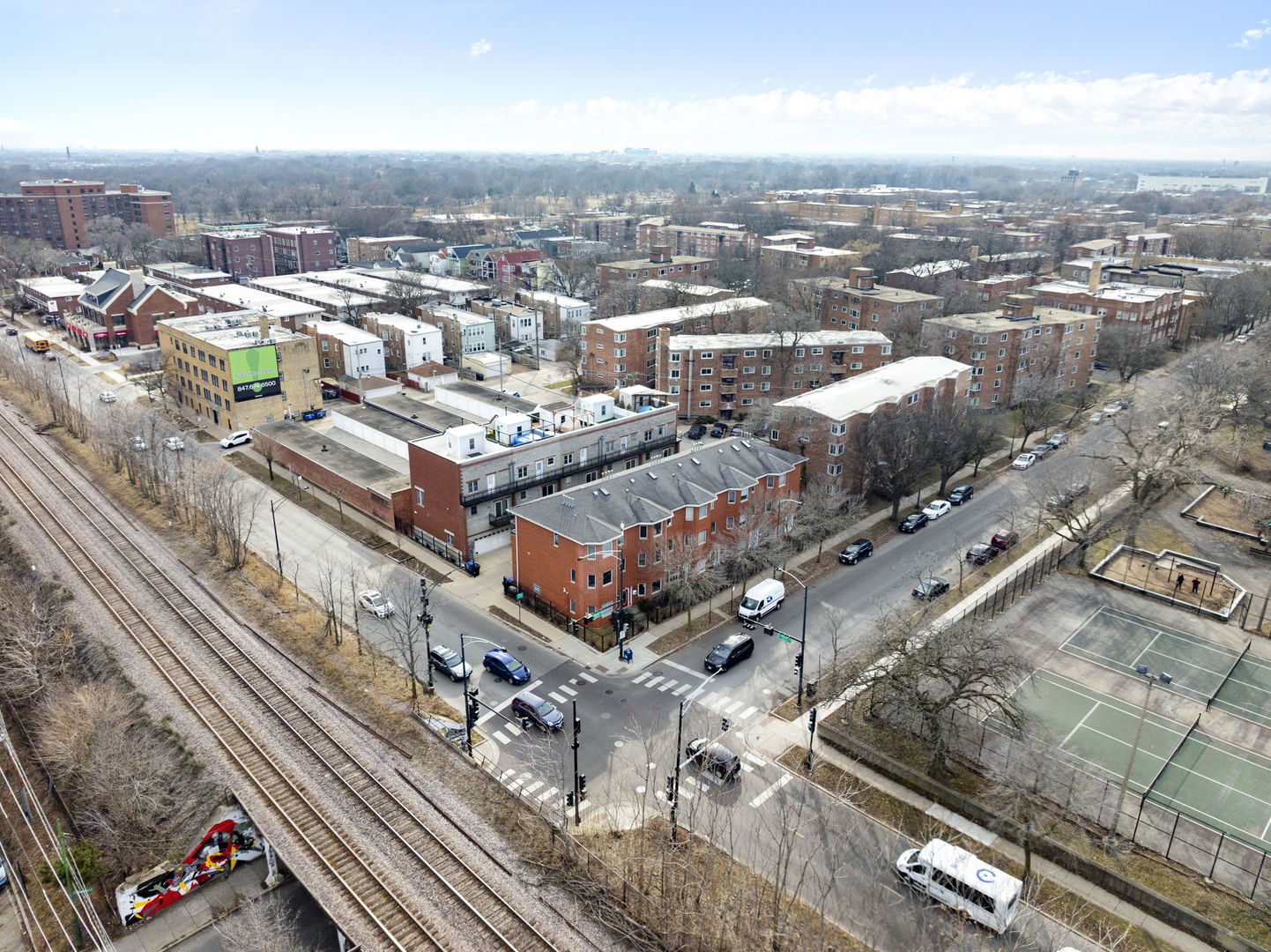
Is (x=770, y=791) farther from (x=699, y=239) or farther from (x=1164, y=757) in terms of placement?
(x=699, y=239)

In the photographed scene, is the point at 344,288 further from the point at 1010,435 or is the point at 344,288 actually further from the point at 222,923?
the point at 222,923

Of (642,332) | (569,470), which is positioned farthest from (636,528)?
(642,332)

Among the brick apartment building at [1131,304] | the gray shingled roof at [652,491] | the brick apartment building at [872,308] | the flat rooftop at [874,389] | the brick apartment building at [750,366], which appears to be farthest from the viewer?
the brick apartment building at [1131,304]

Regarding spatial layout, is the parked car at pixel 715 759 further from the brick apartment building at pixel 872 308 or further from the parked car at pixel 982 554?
the brick apartment building at pixel 872 308

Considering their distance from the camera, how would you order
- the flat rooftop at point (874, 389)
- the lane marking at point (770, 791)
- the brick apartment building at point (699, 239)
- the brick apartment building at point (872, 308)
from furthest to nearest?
the brick apartment building at point (699, 239) < the brick apartment building at point (872, 308) < the flat rooftop at point (874, 389) < the lane marking at point (770, 791)

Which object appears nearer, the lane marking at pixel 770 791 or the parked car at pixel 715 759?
the lane marking at pixel 770 791

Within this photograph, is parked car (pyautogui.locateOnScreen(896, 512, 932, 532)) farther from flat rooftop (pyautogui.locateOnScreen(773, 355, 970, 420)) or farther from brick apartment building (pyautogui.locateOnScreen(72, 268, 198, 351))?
brick apartment building (pyautogui.locateOnScreen(72, 268, 198, 351))

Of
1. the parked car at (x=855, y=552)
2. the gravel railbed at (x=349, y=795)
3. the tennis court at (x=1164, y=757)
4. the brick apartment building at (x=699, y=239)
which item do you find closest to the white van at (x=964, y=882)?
the tennis court at (x=1164, y=757)

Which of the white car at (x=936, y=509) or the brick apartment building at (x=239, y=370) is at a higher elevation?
the brick apartment building at (x=239, y=370)
